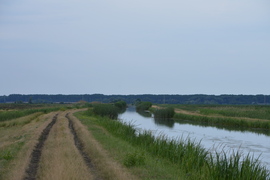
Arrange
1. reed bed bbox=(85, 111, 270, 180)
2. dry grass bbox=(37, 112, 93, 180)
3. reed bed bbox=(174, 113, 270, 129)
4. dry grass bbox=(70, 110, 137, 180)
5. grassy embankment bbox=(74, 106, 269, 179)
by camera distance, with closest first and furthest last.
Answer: dry grass bbox=(37, 112, 93, 180) → dry grass bbox=(70, 110, 137, 180) → grassy embankment bbox=(74, 106, 269, 179) → reed bed bbox=(85, 111, 270, 180) → reed bed bbox=(174, 113, 270, 129)

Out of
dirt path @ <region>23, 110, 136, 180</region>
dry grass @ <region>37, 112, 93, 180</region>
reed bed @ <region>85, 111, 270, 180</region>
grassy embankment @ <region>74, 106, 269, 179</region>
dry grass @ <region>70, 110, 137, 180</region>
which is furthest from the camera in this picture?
reed bed @ <region>85, 111, 270, 180</region>

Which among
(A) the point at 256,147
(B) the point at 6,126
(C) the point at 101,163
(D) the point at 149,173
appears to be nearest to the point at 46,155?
(C) the point at 101,163

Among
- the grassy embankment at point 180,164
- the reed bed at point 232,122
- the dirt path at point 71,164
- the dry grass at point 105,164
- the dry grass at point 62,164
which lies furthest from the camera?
the reed bed at point 232,122

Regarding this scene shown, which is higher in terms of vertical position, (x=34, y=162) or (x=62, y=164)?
(x=62, y=164)

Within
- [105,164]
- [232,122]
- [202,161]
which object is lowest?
[232,122]

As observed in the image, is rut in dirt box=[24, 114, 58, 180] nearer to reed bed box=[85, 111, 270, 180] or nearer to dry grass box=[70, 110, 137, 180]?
dry grass box=[70, 110, 137, 180]

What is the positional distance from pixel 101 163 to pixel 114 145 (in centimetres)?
376

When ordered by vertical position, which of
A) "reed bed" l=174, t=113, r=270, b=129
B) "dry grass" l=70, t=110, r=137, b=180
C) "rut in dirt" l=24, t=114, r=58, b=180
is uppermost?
"dry grass" l=70, t=110, r=137, b=180

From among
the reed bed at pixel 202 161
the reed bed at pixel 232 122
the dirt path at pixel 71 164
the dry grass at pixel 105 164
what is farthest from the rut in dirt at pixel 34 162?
the reed bed at pixel 232 122

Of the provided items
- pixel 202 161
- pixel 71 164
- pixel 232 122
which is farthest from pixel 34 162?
pixel 232 122

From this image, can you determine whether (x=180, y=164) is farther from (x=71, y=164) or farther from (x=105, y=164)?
(x=71, y=164)

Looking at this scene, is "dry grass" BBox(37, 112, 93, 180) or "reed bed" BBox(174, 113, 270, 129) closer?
"dry grass" BBox(37, 112, 93, 180)

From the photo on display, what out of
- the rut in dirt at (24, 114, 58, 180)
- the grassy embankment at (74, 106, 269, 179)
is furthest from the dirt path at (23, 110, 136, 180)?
the grassy embankment at (74, 106, 269, 179)

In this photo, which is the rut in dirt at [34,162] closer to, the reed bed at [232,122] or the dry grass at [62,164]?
the dry grass at [62,164]
